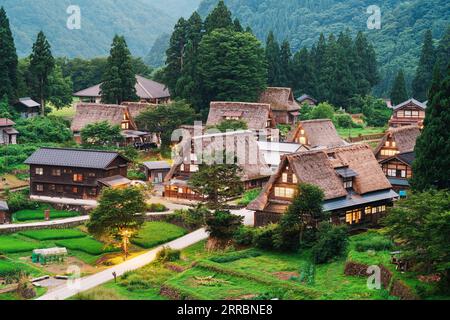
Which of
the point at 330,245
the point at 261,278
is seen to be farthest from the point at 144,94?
the point at 261,278

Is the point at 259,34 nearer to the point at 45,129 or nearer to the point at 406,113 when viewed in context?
the point at 406,113

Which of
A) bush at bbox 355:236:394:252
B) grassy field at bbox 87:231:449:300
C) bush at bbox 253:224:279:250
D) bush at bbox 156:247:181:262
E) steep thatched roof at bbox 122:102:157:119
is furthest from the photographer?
steep thatched roof at bbox 122:102:157:119

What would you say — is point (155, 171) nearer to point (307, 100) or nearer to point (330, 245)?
point (330, 245)

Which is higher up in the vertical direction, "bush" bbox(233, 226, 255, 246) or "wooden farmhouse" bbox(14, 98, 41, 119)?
"wooden farmhouse" bbox(14, 98, 41, 119)

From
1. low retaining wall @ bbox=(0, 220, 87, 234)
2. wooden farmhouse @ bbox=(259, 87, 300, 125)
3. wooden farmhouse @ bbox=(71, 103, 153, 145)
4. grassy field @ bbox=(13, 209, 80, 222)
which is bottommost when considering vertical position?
low retaining wall @ bbox=(0, 220, 87, 234)

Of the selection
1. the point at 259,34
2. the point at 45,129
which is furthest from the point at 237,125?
the point at 259,34

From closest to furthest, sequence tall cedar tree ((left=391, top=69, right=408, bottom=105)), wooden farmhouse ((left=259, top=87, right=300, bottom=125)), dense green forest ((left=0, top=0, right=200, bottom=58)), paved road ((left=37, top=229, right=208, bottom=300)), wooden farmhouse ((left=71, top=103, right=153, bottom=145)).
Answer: paved road ((left=37, top=229, right=208, bottom=300))
wooden farmhouse ((left=71, top=103, right=153, bottom=145))
wooden farmhouse ((left=259, top=87, right=300, bottom=125))
tall cedar tree ((left=391, top=69, right=408, bottom=105))
dense green forest ((left=0, top=0, right=200, bottom=58))

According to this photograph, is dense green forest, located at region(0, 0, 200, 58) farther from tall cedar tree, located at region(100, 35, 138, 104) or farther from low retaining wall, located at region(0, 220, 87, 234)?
low retaining wall, located at region(0, 220, 87, 234)

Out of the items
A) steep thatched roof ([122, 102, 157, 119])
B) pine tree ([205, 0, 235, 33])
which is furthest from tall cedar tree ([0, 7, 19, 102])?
pine tree ([205, 0, 235, 33])
